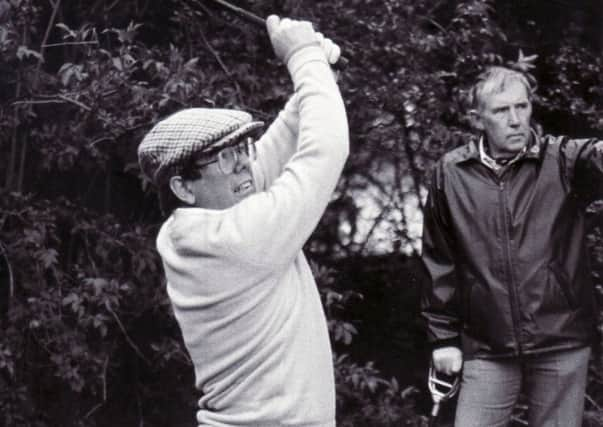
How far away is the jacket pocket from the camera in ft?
10.4

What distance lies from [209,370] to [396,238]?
297 cm

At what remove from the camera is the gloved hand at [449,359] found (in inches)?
133

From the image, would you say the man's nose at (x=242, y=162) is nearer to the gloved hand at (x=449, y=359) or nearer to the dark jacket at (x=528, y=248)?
the dark jacket at (x=528, y=248)

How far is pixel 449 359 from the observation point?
3377 mm

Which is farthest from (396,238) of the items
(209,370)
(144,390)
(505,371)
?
(209,370)

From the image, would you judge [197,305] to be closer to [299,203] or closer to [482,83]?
[299,203]

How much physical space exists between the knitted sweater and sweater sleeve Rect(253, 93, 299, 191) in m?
0.23

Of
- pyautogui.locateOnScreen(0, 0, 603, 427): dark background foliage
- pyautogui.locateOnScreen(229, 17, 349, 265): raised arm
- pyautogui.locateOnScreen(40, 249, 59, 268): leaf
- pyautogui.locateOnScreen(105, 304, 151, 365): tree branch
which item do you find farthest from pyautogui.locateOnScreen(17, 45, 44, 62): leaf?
pyautogui.locateOnScreen(229, 17, 349, 265): raised arm

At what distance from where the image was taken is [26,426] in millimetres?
4598

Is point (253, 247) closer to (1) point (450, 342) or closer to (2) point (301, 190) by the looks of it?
(2) point (301, 190)

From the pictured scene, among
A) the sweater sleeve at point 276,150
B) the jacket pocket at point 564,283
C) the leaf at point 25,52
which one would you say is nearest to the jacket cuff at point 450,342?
the jacket pocket at point 564,283

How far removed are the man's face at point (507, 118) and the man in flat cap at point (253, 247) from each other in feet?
3.87

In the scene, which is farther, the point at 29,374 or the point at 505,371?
the point at 29,374

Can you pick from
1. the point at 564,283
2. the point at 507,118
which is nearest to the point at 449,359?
the point at 564,283
